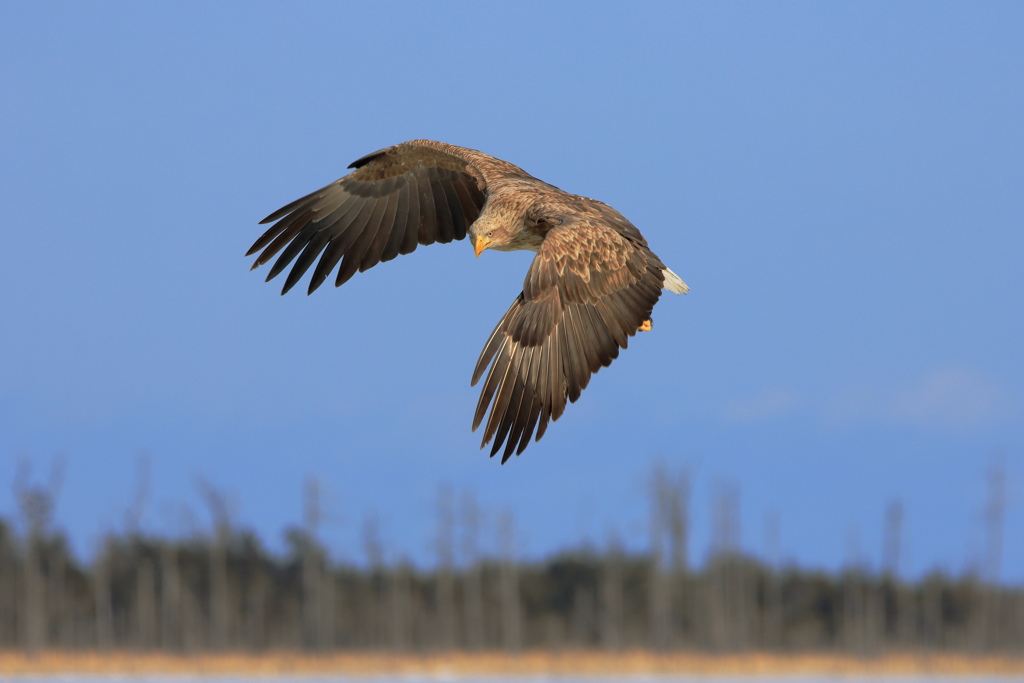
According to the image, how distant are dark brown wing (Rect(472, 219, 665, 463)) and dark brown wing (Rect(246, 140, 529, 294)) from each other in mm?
2132

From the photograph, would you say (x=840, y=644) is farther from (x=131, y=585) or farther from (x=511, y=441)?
(x=511, y=441)

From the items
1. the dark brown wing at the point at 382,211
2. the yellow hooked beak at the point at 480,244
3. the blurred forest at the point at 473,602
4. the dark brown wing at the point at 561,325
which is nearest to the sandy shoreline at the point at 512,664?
the blurred forest at the point at 473,602

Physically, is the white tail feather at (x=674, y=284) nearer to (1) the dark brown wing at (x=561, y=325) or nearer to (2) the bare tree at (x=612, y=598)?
(1) the dark brown wing at (x=561, y=325)

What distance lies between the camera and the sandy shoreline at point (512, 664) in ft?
144

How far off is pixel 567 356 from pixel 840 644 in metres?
46.2

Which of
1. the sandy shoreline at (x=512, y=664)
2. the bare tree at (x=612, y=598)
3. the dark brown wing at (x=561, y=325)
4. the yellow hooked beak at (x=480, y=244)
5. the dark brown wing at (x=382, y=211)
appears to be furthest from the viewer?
the bare tree at (x=612, y=598)

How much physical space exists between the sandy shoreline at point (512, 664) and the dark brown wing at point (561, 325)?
37.2 m

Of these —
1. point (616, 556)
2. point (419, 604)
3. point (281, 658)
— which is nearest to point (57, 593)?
point (281, 658)

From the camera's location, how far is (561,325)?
8.01 m

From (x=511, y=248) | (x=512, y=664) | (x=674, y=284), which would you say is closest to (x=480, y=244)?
(x=511, y=248)

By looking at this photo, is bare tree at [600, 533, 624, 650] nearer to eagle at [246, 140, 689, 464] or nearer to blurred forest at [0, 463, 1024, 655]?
blurred forest at [0, 463, 1024, 655]

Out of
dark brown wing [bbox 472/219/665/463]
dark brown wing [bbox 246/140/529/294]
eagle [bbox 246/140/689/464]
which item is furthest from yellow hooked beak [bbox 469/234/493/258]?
dark brown wing [bbox 246/140/529/294]

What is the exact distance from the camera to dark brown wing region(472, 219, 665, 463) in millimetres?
7660

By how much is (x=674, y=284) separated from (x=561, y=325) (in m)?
1.71
